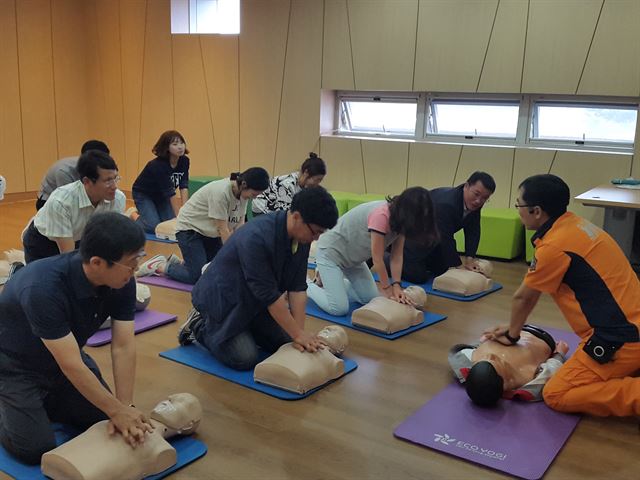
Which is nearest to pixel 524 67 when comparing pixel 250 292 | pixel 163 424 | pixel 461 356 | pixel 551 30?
pixel 551 30

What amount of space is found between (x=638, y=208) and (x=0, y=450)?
387 cm

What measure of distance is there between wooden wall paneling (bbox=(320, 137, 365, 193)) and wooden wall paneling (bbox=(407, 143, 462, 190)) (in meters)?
0.61

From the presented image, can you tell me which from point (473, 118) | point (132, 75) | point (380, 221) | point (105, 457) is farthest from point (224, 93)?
point (105, 457)

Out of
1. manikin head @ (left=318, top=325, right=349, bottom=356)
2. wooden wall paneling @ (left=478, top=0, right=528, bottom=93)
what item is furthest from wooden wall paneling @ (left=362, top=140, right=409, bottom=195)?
manikin head @ (left=318, top=325, right=349, bottom=356)

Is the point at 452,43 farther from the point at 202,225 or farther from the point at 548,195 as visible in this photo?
the point at 548,195

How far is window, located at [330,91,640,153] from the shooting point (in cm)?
550

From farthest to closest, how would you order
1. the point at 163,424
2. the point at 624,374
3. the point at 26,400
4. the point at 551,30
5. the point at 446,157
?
the point at 446,157 → the point at 551,30 → the point at 624,374 → the point at 163,424 → the point at 26,400

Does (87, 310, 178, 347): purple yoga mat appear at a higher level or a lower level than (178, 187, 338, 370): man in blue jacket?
lower

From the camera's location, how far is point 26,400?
2.07 metres

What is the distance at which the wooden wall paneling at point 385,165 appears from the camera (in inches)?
246

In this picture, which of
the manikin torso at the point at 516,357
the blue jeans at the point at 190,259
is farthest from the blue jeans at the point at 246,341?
the blue jeans at the point at 190,259

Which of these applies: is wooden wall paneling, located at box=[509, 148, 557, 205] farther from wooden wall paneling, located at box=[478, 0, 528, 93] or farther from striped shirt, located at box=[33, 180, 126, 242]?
striped shirt, located at box=[33, 180, 126, 242]

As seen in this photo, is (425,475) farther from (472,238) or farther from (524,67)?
(524,67)

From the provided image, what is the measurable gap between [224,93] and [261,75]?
22.6 inches
